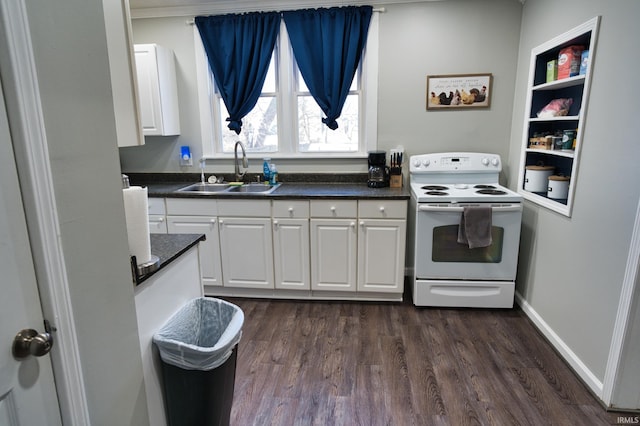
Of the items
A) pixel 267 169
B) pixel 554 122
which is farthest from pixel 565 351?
pixel 267 169

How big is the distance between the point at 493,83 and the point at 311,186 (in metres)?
1.77

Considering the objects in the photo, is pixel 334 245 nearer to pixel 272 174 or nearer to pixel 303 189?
pixel 303 189

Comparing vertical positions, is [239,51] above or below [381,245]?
above

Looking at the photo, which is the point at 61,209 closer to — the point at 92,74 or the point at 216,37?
the point at 92,74

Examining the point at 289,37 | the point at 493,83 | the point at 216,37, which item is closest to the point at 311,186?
the point at 289,37

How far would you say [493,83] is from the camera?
10.3 ft

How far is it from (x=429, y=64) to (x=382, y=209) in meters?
1.35

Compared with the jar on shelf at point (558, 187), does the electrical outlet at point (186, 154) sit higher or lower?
higher

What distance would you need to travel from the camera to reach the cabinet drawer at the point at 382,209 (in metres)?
2.85

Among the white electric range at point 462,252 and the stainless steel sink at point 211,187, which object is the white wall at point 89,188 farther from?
the stainless steel sink at point 211,187

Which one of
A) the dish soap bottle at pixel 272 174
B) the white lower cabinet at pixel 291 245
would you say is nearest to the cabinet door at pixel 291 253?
the white lower cabinet at pixel 291 245

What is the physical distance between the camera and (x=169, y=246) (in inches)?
61.8

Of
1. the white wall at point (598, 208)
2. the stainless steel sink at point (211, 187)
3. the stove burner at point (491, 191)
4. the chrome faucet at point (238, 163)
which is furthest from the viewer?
the stainless steel sink at point (211, 187)

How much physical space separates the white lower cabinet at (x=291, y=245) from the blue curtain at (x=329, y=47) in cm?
92
